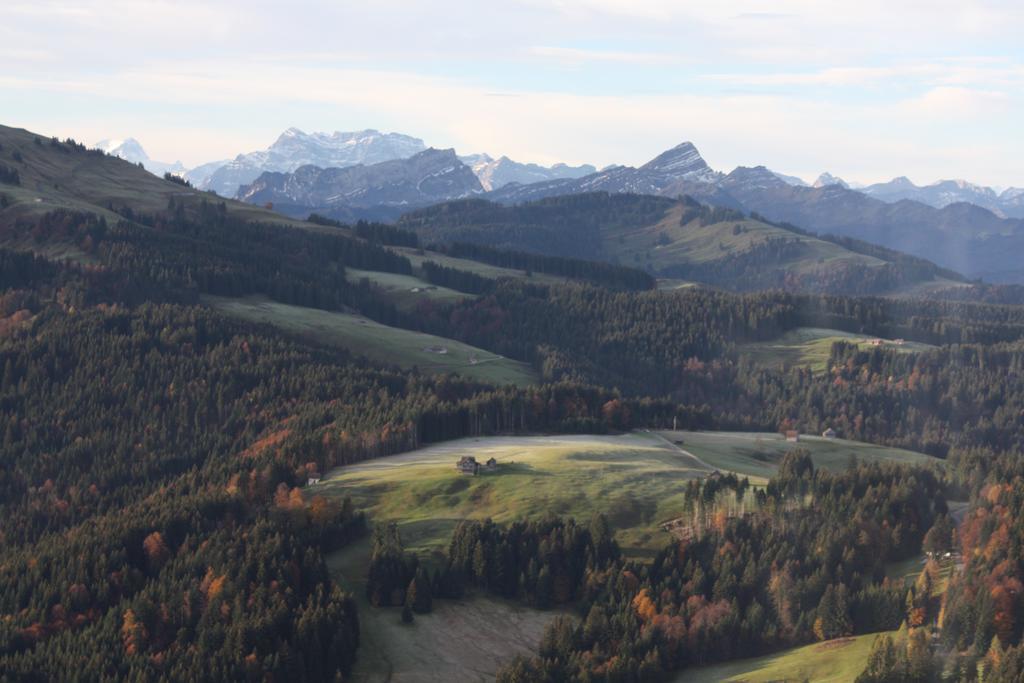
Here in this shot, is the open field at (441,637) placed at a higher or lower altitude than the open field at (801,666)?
lower

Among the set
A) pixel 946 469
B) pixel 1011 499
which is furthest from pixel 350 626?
pixel 946 469

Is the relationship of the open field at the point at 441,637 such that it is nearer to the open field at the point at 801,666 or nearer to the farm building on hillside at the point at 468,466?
the open field at the point at 801,666

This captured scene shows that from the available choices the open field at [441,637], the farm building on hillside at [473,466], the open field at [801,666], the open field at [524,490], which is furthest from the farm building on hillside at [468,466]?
the open field at [801,666]

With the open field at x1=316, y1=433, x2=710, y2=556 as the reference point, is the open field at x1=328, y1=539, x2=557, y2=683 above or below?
below

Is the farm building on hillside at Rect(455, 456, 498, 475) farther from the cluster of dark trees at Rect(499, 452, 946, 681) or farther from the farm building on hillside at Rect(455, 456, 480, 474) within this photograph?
the cluster of dark trees at Rect(499, 452, 946, 681)

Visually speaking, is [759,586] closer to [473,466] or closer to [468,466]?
[473,466]

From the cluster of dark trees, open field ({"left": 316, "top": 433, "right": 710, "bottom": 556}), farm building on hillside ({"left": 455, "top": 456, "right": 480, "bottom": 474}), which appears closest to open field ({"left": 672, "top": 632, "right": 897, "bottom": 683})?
the cluster of dark trees
